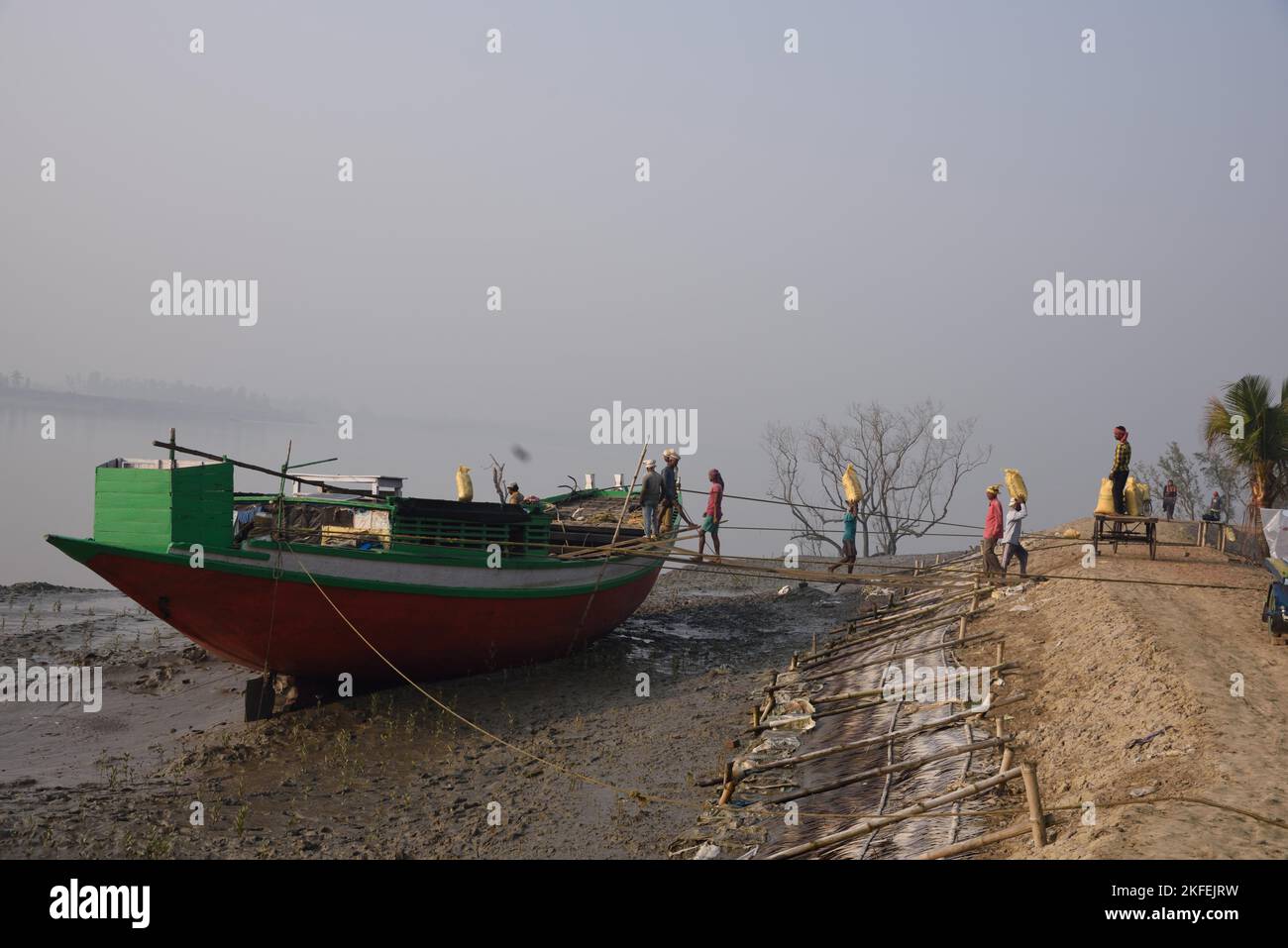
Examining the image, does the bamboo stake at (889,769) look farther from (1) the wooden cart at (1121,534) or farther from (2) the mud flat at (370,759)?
(1) the wooden cart at (1121,534)

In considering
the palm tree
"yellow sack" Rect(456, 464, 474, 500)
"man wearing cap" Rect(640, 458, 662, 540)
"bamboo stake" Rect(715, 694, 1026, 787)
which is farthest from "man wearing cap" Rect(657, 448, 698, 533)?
the palm tree

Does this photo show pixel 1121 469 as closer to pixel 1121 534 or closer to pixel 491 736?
pixel 1121 534

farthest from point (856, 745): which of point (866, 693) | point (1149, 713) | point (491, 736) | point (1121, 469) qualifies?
point (1121, 469)

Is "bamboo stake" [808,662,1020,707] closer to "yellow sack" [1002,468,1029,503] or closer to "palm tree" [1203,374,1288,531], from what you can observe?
"yellow sack" [1002,468,1029,503]

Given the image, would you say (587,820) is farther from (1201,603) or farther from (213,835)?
(1201,603)

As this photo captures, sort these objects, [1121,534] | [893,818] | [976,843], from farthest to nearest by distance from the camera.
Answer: [1121,534], [893,818], [976,843]

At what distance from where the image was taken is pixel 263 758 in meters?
13.0

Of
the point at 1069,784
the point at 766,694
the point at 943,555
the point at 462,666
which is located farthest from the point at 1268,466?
the point at 462,666

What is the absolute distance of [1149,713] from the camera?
978cm

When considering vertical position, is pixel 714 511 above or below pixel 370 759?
above

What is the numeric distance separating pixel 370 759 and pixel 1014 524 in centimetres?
1135

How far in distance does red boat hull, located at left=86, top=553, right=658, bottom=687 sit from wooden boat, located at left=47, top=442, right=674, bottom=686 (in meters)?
0.02

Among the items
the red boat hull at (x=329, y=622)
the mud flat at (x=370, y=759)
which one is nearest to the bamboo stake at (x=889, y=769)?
the mud flat at (x=370, y=759)

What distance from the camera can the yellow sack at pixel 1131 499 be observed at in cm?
1969
